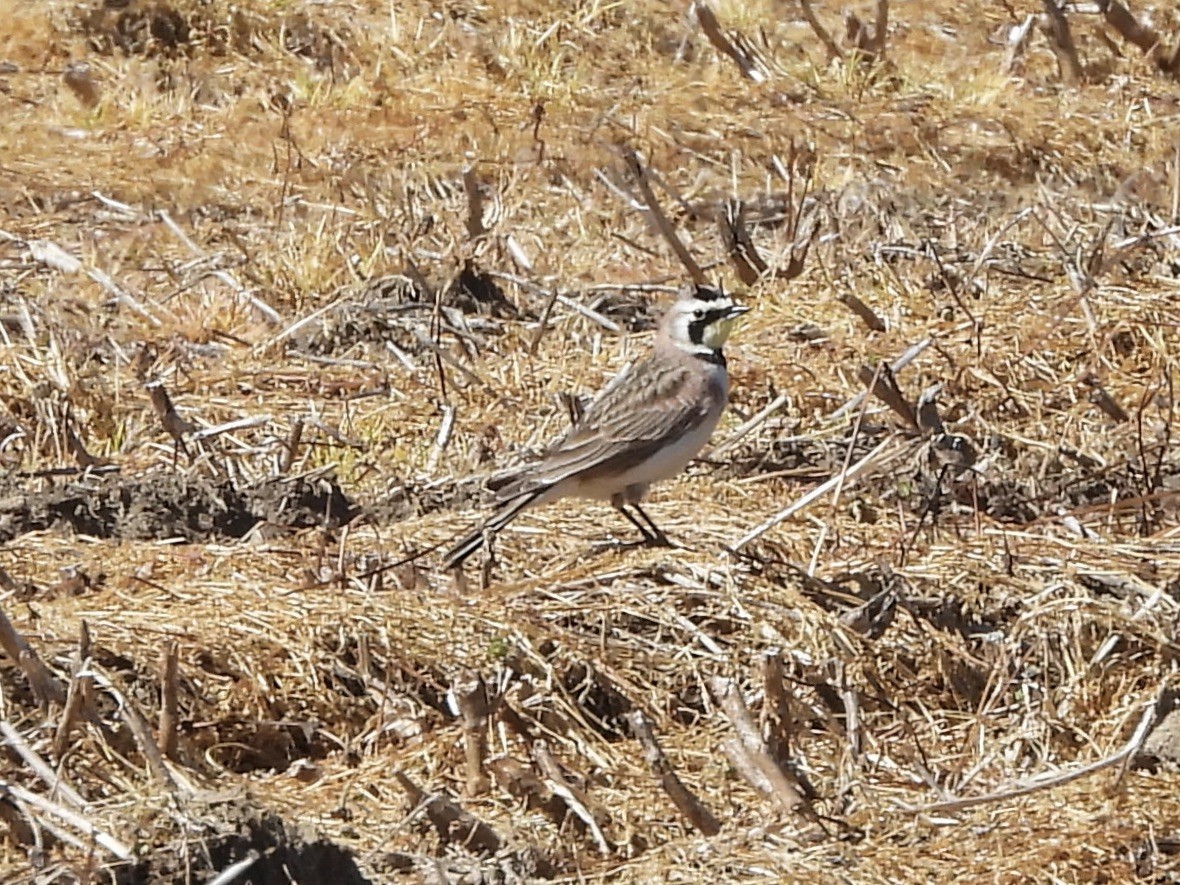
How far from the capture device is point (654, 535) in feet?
24.1

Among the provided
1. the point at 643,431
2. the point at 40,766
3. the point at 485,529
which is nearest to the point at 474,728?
the point at 40,766

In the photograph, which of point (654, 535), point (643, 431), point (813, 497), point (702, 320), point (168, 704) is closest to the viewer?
point (168, 704)

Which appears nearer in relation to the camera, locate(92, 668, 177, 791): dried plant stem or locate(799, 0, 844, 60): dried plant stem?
locate(92, 668, 177, 791): dried plant stem

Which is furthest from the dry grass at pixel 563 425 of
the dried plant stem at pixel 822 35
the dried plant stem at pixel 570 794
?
the dried plant stem at pixel 822 35

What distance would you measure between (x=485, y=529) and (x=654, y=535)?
535 millimetres

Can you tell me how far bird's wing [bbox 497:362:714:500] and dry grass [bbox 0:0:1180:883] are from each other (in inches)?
10.8

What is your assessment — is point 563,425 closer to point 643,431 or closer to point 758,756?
point 643,431

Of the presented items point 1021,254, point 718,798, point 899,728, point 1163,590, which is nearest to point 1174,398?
point 1021,254

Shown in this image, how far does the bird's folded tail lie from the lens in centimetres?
715

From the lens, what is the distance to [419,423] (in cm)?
894

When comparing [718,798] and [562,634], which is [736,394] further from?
[718,798]

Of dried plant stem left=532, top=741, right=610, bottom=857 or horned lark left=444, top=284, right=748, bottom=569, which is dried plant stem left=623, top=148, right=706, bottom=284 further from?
dried plant stem left=532, top=741, right=610, bottom=857

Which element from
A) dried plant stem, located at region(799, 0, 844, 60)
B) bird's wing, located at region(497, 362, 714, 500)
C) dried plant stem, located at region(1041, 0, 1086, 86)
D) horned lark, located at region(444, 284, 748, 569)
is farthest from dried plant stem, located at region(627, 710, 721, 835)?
dried plant stem, located at region(1041, 0, 1086, 86)

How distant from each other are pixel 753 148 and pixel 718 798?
6.41 metres
